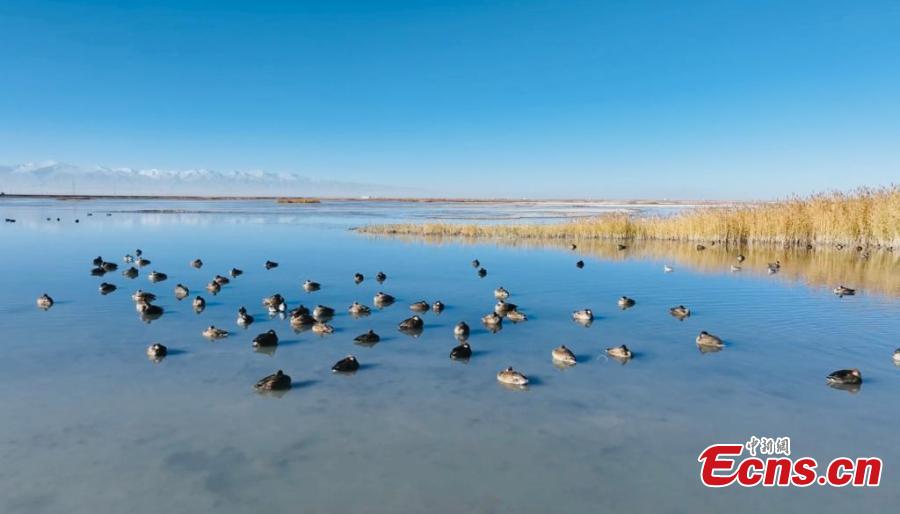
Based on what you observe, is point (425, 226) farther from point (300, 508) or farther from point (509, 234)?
point (300, 508)

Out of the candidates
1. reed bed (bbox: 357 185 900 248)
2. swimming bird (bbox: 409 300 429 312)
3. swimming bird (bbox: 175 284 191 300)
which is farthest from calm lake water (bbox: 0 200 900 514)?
reed bed (bbox: 357 185 900 248)

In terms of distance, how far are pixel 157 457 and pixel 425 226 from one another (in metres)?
45.7

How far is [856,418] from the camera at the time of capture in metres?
11.5

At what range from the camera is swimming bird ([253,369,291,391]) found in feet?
41.9

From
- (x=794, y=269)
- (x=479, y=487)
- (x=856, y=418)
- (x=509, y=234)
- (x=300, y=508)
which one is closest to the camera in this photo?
(x=300, y=508)

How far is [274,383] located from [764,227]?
4187cm

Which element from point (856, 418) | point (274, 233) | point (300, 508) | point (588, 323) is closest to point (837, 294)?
point (588, 323)

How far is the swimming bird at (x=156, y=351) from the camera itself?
1505 cm

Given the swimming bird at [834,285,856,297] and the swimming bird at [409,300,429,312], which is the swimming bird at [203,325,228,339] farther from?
the swimming bird at [834,285,856,297]

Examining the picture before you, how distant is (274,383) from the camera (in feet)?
41.9

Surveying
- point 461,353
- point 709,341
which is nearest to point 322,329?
point 461,353

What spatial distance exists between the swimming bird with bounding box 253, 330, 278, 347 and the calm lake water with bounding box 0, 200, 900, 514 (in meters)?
0.30

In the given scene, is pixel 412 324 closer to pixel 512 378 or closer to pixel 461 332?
pixel 461 332

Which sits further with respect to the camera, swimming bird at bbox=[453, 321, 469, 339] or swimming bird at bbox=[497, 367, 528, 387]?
swimming bird at bbox=[453, 321, 469, 339]
